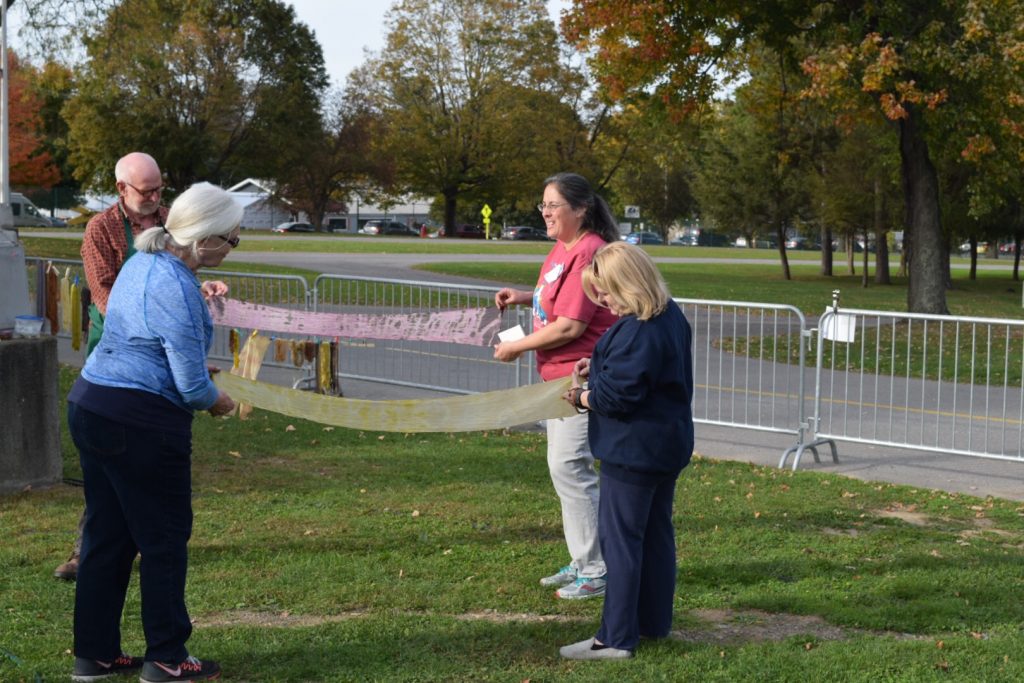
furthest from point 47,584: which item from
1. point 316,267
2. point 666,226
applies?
point 666,226

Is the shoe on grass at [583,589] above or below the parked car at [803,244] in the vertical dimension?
below

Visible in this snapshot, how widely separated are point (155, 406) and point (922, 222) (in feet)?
70.3

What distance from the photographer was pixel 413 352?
1386cm

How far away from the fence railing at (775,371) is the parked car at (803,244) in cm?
7462

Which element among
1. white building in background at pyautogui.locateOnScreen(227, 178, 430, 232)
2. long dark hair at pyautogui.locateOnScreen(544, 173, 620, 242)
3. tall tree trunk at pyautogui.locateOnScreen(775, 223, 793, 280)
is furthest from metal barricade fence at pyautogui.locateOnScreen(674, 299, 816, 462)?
white building in background at pyautogui.locateOnScreen(227, 178, 430, 232)

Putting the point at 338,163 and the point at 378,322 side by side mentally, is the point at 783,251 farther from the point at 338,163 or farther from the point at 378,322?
the point at 378,322

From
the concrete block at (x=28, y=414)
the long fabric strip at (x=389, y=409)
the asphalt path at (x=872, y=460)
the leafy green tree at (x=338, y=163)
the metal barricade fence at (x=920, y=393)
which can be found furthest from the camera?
the leafy green tree at (x=338, y=163)

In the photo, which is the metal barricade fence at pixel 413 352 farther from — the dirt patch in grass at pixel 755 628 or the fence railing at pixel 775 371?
the dirt patch in grass at pixel 755 628

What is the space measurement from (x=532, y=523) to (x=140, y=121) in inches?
2031

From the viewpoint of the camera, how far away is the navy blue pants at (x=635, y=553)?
512 cm

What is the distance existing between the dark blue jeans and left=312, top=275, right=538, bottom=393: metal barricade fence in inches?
319

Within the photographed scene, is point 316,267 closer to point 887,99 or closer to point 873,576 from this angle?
point 887,99

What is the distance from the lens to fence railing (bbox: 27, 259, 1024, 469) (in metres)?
11.2

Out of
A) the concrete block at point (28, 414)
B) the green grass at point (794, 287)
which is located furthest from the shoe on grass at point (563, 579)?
the green grass at point (794, 287)
